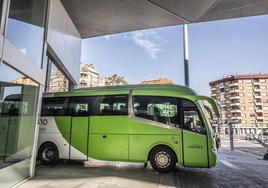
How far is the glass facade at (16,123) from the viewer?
3.60m

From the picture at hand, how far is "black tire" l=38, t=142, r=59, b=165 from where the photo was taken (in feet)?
21.6

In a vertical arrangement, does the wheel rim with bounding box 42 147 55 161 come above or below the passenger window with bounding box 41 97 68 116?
below

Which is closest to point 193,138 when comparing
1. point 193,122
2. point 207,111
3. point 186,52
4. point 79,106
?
point 193,122

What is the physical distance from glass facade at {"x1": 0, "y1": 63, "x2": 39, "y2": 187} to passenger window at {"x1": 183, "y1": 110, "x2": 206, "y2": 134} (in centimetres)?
379

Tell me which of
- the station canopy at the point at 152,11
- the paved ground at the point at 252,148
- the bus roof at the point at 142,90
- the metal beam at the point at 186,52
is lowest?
the paved ground at the point at 252,148

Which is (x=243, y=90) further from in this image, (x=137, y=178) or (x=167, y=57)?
(x=137, y=178)

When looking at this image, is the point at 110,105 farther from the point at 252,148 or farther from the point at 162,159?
the point at 252,148

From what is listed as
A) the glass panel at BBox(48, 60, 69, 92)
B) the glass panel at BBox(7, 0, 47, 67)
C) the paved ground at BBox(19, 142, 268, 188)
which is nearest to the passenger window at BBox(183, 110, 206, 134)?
the paved ground at BBox(19, 142, 268, 188)

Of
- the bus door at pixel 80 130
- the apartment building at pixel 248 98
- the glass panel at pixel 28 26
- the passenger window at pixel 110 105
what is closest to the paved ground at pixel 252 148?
the passenger window at pixel 110 105

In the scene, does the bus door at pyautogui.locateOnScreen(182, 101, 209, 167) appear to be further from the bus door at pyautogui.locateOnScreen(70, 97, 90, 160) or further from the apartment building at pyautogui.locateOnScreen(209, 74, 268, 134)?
the apartment building at pyautogui.locateOnScreen(209, 74, 268, 134)

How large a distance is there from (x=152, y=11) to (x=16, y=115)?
7351mm

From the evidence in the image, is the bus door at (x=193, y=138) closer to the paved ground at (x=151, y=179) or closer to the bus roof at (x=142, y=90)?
the paved ground at (x=151, y=179)

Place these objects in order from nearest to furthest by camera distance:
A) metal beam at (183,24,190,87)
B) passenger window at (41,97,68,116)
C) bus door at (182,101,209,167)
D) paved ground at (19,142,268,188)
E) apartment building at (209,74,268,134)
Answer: paved ground at (19,142,268,188)
bus door at (182,101,209,167)
passenger window at (41,97,68,116)
metal beam at (183,24,190,87)
apartment building at (209,74,268,134)

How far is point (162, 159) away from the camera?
568cm
